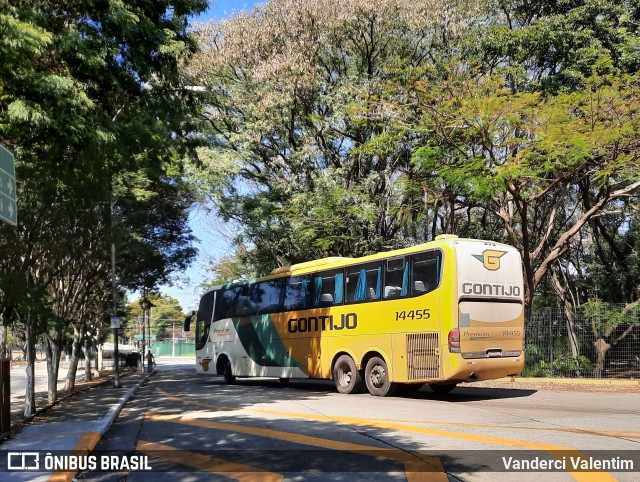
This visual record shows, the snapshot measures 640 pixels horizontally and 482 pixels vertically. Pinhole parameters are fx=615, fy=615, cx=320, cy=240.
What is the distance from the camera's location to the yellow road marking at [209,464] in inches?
263

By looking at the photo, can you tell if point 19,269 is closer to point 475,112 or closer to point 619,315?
point 475,112

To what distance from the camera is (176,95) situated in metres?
12.6

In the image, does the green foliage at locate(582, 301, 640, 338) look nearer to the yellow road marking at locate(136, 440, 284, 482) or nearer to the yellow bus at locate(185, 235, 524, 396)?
the yellow bus at locate(185, 235, 524, 396)

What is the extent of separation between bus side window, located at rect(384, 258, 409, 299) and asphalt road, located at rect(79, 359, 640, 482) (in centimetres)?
260

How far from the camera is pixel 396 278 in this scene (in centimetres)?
1525

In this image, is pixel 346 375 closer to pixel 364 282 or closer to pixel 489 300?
pixel 364 282

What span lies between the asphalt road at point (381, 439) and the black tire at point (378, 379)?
0.78m

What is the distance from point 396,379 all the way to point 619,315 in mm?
9194

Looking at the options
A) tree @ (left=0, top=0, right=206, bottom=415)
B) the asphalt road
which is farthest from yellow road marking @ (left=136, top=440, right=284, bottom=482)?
tree @ (left=0, top=0, right=206, bottom=415)

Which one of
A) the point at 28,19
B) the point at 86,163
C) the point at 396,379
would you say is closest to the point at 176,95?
the point at 86,163

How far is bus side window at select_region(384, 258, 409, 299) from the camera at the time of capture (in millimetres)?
14954

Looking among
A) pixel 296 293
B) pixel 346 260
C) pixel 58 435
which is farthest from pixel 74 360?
pixel 58 435

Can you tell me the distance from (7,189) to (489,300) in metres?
11.0

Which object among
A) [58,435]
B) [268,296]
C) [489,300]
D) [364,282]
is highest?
[364,282]
